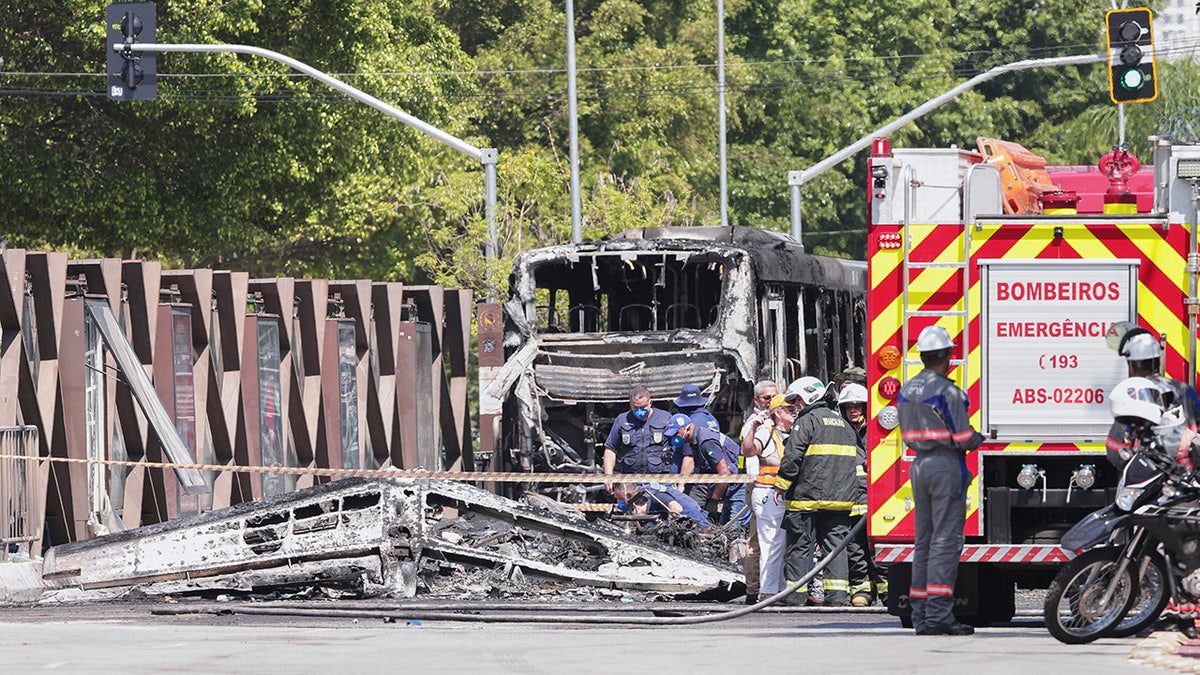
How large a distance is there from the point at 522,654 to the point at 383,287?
44.6 feet

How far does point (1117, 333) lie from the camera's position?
11.0 m

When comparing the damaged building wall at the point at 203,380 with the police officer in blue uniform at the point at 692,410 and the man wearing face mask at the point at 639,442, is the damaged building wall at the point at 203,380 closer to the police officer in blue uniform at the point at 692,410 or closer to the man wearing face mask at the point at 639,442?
A: the man wearing face mask at the point at 639,442

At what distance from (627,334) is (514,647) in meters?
9.81

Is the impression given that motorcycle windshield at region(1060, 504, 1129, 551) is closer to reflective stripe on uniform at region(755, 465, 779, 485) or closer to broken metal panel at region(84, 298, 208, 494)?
reflective stripe on uniform at region(755, 465, 779, 485)

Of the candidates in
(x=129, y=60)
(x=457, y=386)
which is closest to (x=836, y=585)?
(x=457, y=386)

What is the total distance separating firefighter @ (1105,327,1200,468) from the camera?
10797mm

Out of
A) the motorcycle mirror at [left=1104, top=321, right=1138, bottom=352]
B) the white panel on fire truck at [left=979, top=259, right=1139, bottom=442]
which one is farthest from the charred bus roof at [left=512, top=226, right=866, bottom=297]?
the motorcycle mirror at [left=1104, top=321, right=1138, bottom=352]

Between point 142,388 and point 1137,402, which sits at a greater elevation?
point 1137,402

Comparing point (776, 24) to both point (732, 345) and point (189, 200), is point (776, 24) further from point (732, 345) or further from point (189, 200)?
point (732, 345)

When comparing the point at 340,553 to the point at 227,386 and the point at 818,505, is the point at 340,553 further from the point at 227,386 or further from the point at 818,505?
the point at 227,386

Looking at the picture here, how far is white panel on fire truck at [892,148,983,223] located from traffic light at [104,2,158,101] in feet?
49.9

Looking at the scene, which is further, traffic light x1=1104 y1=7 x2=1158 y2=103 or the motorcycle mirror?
traffic light x1=1104 y1=7 x2=1158 y2=103

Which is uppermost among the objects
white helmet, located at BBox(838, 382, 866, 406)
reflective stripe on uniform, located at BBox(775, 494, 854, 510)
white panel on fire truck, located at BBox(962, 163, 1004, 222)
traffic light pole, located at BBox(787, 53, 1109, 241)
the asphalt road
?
traffic light pole, located at BBox(787, 53, 1109, 241)

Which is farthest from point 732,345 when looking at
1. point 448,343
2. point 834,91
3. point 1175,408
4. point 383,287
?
point 834,91
